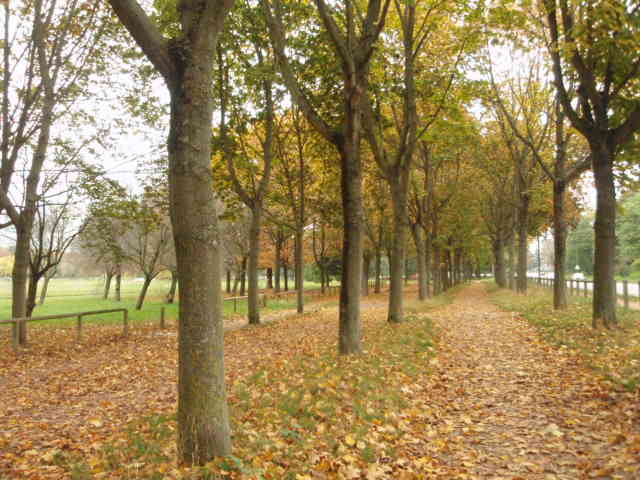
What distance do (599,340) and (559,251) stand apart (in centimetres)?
808

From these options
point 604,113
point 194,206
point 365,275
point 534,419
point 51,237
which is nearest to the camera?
point 194,206

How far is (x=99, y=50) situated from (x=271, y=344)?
10171 millimetres

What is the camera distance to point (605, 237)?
9.88 metres

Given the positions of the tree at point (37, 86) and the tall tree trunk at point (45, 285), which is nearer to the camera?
the tree at point (37, 86)

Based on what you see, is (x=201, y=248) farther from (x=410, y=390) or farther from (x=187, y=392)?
(x=410, y=390)

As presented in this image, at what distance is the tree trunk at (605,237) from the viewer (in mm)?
9812

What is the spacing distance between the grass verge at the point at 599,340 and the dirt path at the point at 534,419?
0.25m

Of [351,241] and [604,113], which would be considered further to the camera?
[604,113]

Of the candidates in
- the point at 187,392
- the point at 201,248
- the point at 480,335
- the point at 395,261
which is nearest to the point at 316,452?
the point at 187,392

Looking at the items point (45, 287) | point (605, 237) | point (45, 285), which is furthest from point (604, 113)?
point (45, 287)

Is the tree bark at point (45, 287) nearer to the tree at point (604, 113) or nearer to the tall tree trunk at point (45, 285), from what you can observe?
the tall tree trunk at point (45, 285)

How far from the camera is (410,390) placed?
677 centimetres

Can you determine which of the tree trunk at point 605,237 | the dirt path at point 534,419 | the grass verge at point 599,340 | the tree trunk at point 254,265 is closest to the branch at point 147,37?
the dirt path at point 534,419

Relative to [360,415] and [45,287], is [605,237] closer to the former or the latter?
[360,415]
